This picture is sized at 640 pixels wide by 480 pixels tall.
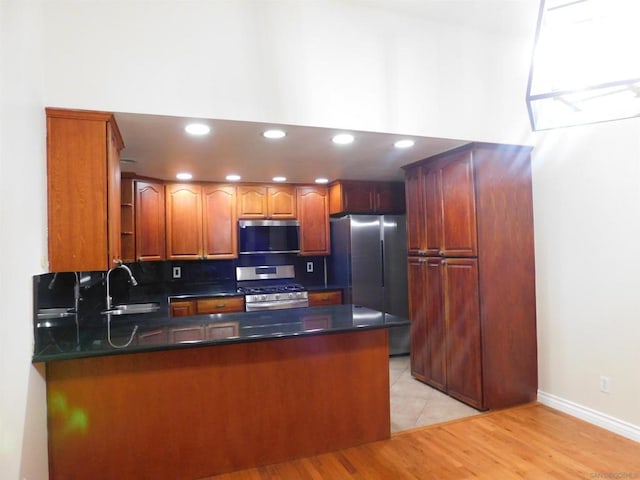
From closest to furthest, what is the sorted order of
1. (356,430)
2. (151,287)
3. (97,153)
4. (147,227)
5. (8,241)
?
1. (8,241)
2. (97,153)
3. (356,430)
4. (147,227)
5. (151,287)

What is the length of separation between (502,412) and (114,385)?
2.81 m

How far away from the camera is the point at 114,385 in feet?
6.88

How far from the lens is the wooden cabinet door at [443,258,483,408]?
9.93 ft

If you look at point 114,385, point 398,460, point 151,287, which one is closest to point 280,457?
point 398,460

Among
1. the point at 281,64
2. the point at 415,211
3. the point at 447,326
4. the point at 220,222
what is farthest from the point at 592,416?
the point at 220,222

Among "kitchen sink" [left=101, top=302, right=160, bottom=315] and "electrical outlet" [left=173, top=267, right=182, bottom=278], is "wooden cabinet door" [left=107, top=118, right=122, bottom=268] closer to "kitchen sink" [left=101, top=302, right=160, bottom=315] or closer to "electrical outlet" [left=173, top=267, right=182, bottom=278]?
"kitchen sink" [left=101, top=302, right=160, bottom=315]

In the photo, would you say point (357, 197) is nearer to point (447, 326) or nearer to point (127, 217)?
point (447, 326)

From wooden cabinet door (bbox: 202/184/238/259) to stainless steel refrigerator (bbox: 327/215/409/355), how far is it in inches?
52.8

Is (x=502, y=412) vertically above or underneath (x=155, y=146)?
underneath

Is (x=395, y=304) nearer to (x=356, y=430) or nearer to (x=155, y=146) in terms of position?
(x=356, y=430)

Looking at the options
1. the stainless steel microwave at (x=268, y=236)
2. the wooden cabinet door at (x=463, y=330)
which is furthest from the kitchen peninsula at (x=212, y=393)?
the stainless steel microwave at (x=268, y=236)

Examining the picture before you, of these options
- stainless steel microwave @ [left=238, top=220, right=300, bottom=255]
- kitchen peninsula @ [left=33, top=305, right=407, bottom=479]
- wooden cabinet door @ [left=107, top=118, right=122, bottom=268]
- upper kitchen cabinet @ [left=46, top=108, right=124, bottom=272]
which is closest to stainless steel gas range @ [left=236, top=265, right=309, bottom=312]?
stainless steel microwave @ [left=238, top=220, right=300, bottom=255]

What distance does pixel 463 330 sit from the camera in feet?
10.3

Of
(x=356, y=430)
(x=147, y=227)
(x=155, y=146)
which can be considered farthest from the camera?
(x=147, y=227)
